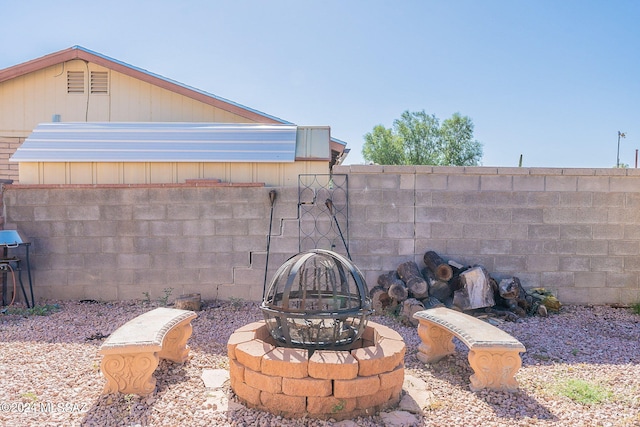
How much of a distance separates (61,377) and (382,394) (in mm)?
2746

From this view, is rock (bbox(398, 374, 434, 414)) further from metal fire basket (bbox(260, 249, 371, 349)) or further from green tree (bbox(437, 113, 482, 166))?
green tree (bbox(437, 113, 482, 166))

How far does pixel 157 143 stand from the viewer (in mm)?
7227

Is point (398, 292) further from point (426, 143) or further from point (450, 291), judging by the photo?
point (426, 143)

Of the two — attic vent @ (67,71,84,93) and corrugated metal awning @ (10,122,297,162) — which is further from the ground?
attic vent @ (67,71,84,93)

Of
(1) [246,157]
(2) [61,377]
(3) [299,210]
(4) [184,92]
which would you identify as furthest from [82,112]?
(2) [61,377]

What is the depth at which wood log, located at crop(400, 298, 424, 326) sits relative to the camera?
5484 mm

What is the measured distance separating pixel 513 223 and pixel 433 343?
2.79m

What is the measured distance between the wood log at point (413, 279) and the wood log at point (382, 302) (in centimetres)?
29

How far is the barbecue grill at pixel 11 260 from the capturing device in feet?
18.8

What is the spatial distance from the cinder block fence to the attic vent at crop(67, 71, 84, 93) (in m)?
3.85

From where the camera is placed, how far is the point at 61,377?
12.6 feet

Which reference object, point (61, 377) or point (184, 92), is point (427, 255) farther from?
point (184, 92)

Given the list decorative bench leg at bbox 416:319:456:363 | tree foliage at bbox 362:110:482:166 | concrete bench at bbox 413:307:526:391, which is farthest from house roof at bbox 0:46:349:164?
tree foliage at bbox 362:110:482:166

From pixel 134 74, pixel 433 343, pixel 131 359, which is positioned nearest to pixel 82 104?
pixel 134 74
